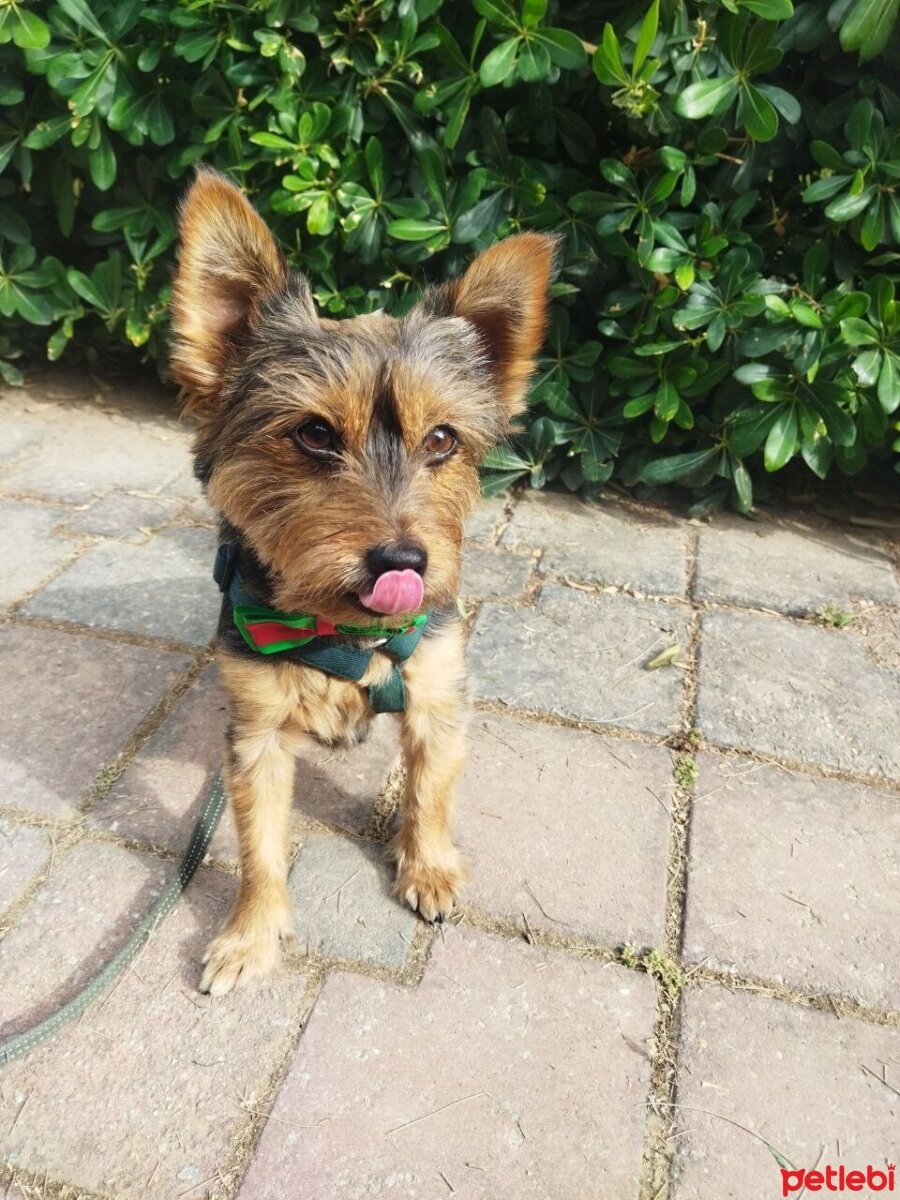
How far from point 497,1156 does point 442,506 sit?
61.0 inches

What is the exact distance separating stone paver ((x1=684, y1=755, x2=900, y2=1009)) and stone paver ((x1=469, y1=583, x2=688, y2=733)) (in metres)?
0.43

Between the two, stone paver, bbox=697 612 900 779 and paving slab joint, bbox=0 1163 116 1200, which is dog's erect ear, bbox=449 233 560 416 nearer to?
stone paver, bbox=697 612 900 779

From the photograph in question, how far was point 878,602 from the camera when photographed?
13.3ft

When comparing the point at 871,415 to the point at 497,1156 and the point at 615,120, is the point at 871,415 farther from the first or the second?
the point at 497,1156

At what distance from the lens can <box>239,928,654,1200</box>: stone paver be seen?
1904 mm

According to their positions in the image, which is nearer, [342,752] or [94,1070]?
[94,1070]

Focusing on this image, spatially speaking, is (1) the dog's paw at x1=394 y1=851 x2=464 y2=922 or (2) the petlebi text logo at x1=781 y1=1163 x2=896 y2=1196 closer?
(2) the petlebi text logo at x1=781 y1=1163 x2=896 y2=1196

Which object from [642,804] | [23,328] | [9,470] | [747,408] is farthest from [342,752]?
[23,328]

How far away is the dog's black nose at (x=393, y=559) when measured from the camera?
2.17m

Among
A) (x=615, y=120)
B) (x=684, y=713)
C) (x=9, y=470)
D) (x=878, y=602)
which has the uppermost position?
(x=615, y=120)

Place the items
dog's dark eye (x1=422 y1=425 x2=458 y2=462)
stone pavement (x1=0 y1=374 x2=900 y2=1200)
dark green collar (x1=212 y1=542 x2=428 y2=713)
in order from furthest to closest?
dog's dark eye (x1=422 y1=425 x2=458 y2=462), dark green collar (x1=212 y1=542 x2=428 y2=713), stone pavement (x1=0 y1=374 x2=900 y2=1200)

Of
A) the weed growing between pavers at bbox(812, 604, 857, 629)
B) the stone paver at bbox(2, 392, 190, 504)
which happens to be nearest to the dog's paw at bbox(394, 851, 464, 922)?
the weed growing between pavers at bbox(812, 604, 857, 629)

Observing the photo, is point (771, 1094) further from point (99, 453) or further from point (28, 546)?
point (99, 453)

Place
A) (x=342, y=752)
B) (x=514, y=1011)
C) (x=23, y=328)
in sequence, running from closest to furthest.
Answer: (x=514, y=1011) < (x=342, y=752) < (x=23, y=328)
